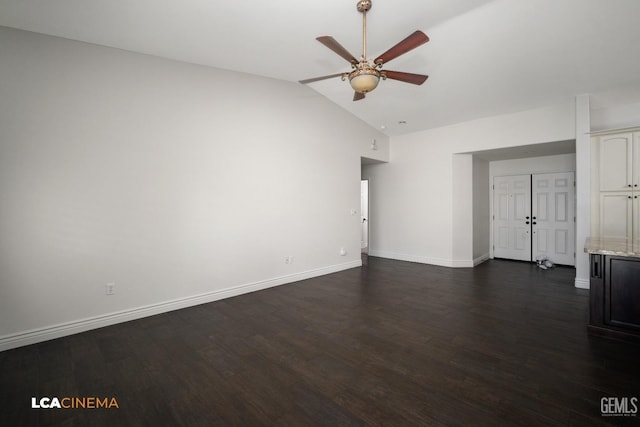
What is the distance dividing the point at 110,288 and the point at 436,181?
607 cm

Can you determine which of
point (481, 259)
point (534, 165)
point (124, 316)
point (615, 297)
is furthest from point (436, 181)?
point (124, 316)

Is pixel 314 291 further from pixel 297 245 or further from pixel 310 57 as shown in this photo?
pixel 310 57

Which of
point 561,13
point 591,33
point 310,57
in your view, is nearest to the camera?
point 561,13

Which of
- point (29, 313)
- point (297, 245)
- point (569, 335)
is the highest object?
point (297, 245)

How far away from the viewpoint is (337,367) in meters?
2.34

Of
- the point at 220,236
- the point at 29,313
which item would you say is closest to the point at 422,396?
the point at 220,236

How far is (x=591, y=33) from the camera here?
312cm

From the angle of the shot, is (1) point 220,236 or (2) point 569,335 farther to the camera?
(1) point 220,236

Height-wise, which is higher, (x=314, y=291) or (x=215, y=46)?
(x=215, y=46)

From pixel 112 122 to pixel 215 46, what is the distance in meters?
1.50

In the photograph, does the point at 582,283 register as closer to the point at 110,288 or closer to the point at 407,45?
the point at 407,45

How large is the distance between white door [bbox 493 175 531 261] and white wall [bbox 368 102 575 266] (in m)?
1.46

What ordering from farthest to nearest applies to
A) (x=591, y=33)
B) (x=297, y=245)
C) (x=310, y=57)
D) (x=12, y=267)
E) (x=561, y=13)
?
(x=297, y=245) → (x=310, y=57) → (x=591, y=33) → (x=561, y=13) → (x=12, y=267)

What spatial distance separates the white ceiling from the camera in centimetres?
269
